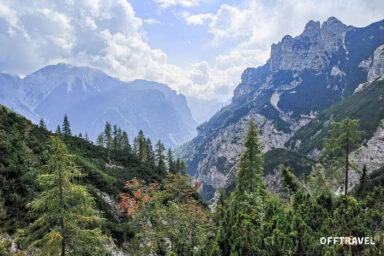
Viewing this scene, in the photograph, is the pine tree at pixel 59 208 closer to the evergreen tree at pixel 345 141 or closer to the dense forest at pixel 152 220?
the dense forest at pixel 152 220

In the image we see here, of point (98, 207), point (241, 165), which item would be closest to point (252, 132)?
point (241, 165)

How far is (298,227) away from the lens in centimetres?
739

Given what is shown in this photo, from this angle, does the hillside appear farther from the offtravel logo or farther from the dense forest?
the offtravel logo

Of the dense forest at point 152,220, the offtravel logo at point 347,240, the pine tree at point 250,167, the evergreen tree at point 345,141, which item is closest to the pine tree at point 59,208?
the dense forest at point 152,220

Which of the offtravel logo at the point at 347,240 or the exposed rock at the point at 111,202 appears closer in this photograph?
the offtravel logo at the point at 347,240

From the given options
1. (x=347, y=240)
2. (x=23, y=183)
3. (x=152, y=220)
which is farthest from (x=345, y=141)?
(x=23, y=183)

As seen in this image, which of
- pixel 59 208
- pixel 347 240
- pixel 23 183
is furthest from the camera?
pixel 23 183

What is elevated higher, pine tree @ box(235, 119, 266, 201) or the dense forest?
pine tree @ box(235, 119, 266, 201)

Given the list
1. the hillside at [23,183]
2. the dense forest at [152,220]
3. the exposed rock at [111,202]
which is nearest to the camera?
the dense forest at [152,220]

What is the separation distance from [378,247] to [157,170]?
147 feet

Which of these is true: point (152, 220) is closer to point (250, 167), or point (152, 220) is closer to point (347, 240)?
point (347, 240)

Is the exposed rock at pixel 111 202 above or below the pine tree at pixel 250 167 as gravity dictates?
below

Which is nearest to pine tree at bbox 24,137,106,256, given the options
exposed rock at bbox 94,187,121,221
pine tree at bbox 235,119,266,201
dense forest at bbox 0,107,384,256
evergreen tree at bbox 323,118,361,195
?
dense forest at bbox 0,107,384,256

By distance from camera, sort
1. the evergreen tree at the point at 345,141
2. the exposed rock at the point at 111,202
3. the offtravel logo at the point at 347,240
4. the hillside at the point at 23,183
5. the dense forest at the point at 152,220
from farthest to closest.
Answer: the exposed rock at the point at 111,202 < the evergreen tree at the point at 345,141 < the hillside at the point at 23,183 < the dense forest at the point at 152,220 < the offtravel logo at the point at 347,240
